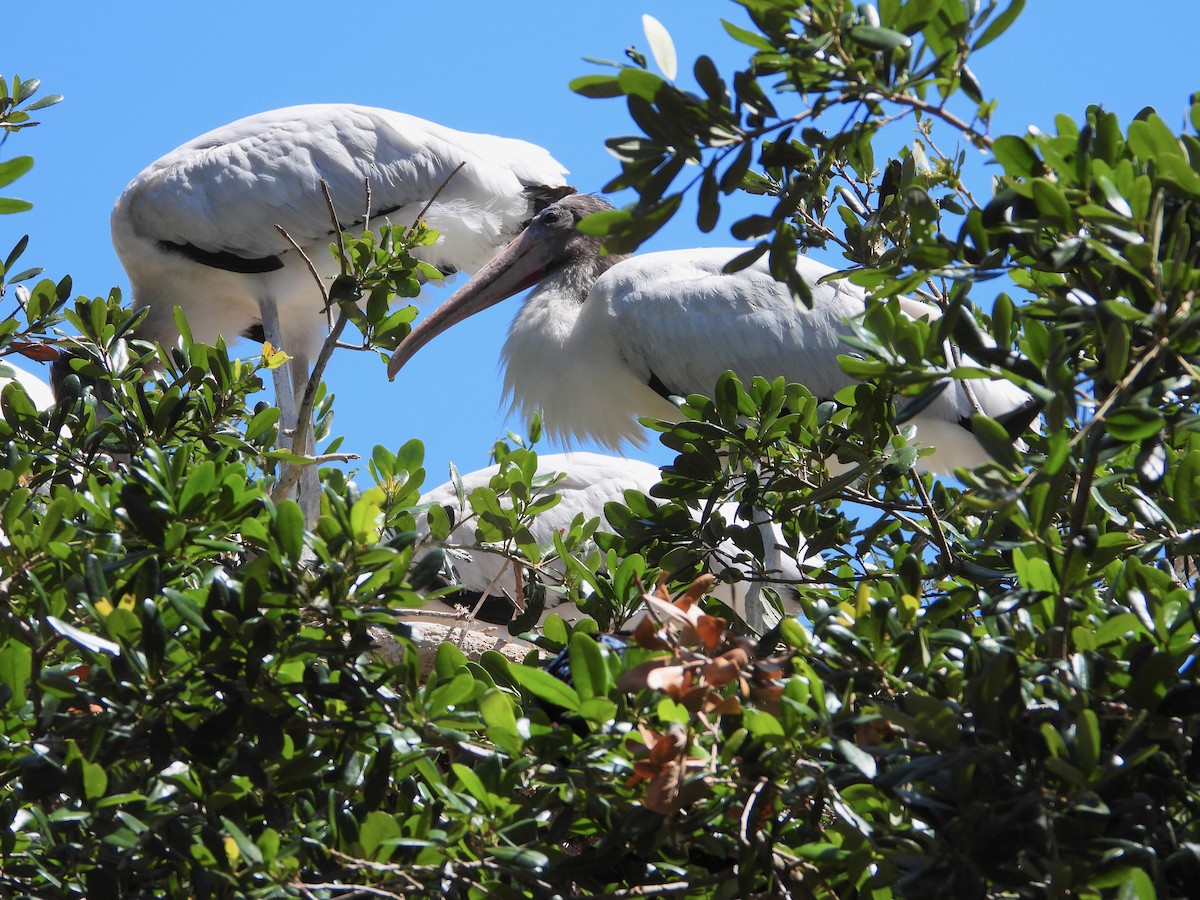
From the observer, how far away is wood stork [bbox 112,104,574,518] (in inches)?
331

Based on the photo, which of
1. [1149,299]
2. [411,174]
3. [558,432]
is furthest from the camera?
[411,174]

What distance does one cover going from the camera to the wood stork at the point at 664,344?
6383mm

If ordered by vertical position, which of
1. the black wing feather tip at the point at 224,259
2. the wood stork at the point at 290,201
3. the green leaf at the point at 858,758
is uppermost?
the wood stork at the point at 290,201

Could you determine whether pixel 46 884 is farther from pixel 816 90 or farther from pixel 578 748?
pixel 816 90

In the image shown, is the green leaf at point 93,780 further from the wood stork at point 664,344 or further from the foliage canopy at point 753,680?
the wood stork at point 664,344

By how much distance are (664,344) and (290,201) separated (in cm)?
295

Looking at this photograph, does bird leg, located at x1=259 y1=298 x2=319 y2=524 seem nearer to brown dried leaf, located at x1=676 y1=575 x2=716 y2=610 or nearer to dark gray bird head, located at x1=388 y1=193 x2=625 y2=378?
dark gray bird head, located at x1=388 y1=193 x2=625 y2=378

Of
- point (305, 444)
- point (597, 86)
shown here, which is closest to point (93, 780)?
point (597, 86)

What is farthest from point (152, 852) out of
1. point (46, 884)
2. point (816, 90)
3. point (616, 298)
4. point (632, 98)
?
point (616, 298)

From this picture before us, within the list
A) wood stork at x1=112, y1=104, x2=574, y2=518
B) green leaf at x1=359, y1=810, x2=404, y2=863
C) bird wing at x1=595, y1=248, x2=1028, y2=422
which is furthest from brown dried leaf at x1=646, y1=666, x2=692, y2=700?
wood stork at x1=112, y1=104, x2=574, y2=518

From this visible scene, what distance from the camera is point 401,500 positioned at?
290 centimetres

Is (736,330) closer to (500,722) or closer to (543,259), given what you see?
(543,259)

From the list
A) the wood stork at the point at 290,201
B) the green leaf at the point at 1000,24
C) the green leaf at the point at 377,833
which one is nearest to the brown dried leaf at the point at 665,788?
the green leaf at the point at 377,833

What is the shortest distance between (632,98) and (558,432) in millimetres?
5468
